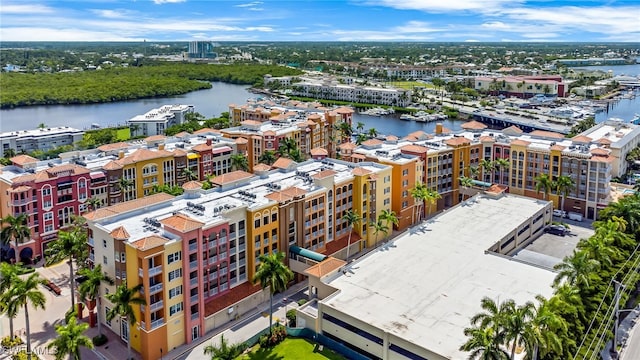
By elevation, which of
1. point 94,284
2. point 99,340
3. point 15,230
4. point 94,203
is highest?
point 94,203

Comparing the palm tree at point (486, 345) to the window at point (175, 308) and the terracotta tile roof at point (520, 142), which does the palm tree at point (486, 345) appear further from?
the terracotta tile roof at point (520, 142)

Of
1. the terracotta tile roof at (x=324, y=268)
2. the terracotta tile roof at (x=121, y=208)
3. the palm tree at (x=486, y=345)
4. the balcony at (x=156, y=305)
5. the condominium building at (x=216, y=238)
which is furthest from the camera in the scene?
the terracotta tile roof at (x=324, y=268)

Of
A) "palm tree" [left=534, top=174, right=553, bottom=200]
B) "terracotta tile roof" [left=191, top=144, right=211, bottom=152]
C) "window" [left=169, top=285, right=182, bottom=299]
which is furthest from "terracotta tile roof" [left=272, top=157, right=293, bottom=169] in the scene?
"palm tree" [left=534, top=174, right=553, bottom=200]

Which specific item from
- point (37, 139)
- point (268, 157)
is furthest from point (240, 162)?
point (37, 139)

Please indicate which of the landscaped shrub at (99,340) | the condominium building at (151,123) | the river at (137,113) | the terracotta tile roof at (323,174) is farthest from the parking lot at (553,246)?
the condominium building at (151,123)

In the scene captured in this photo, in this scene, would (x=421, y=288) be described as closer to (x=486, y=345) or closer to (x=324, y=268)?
(x=324, y=268)

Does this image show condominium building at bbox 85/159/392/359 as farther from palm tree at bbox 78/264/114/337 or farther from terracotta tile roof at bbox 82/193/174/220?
palm tree at bbox 78/264/114/337

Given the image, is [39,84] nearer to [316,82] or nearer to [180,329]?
[316,82]

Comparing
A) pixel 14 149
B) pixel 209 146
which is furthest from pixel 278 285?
pixel 14 149
